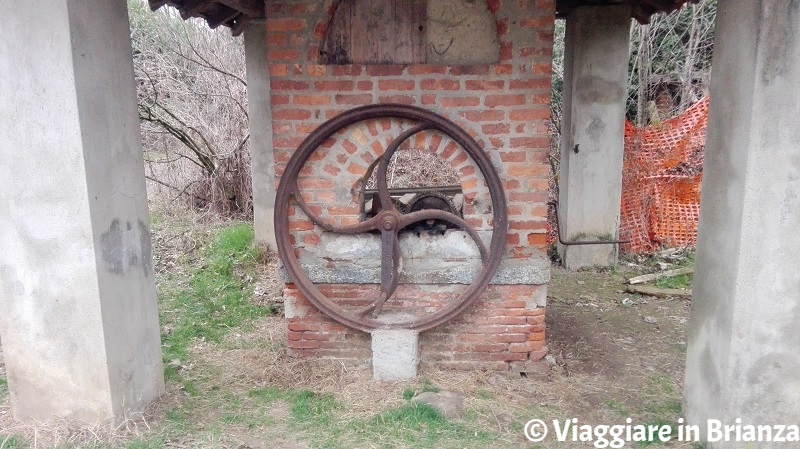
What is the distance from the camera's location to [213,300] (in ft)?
19.2

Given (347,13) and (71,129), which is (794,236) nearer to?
(347,13)

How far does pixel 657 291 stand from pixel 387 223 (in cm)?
363

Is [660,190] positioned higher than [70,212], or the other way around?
[70,212]

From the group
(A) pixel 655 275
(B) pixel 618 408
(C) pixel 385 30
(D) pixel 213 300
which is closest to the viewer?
(B) pixel 618 408

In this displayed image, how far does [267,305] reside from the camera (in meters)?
5.70

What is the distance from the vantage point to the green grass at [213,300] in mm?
4820

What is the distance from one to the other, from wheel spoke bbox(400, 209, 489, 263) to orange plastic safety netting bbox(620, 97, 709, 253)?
421 cm

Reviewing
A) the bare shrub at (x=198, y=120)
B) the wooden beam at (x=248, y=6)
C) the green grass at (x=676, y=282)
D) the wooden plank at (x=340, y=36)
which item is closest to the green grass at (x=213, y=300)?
the bare shrub at (x=198, y=120)

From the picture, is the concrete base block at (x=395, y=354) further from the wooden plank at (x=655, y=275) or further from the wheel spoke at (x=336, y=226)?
the wooden plank at (x=655, y=275)

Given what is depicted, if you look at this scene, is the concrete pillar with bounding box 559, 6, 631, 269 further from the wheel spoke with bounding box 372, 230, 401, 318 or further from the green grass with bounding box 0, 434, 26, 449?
the green grass with bounding box 0, 434, 26, 449

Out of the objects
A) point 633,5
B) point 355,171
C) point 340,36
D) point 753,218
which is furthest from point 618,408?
point 633,5

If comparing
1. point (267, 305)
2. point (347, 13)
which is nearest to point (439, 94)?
point (347, 13)

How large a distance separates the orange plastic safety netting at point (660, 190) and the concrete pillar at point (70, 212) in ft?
20.1

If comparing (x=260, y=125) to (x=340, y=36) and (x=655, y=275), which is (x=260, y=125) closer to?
(x=340, y=36)
